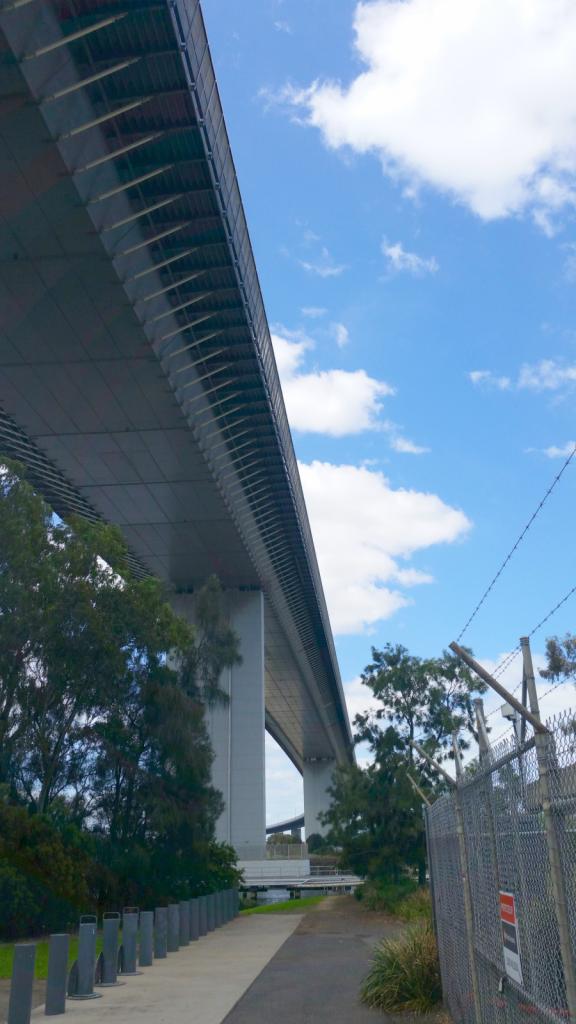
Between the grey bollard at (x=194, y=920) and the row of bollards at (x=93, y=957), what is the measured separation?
0.14 m

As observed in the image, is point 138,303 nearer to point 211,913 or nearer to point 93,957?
point 211,913

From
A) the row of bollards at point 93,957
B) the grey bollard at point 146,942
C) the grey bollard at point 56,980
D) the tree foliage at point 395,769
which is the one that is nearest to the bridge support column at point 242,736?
the tree foliage at point 395,769

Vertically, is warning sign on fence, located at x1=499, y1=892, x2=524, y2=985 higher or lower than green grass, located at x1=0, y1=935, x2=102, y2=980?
higher

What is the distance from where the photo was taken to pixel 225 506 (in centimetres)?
3891

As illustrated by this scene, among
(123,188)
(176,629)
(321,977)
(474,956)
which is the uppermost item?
(123,188)

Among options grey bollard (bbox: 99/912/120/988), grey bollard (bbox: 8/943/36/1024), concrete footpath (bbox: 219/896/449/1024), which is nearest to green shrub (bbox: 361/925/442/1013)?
concrete footpath (bbox: 219/896/449/1024)

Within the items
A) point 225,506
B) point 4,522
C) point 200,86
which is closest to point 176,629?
point 4,522

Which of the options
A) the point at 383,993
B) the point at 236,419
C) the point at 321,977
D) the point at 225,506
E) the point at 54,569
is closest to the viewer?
the point at 383,993

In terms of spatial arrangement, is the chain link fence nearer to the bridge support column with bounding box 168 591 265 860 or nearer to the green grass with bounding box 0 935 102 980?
the green grass with bounding box 0 935 102 980

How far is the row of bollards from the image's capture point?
9.26 meters

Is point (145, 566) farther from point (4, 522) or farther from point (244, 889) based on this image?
point (4, 522)

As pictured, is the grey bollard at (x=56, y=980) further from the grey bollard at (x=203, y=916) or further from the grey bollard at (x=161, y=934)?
the grey bollard at (x=203, y=916)

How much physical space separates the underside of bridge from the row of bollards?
1447cm

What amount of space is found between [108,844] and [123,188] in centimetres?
1762
